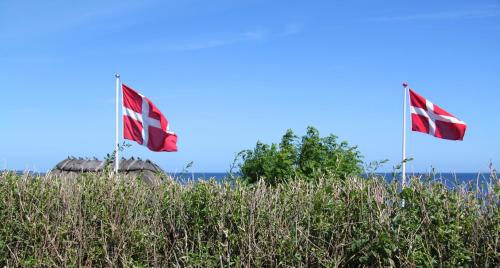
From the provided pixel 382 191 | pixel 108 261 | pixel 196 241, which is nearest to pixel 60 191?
pixel 108 261

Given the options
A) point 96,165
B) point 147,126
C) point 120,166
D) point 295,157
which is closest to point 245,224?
point 295,157

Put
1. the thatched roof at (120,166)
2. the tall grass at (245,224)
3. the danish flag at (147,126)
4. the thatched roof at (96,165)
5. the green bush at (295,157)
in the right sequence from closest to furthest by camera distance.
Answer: the tall grass at (245,224) < the green bush at (295,157) < the danish flag at (147,126) < the thatched roof at (120,166) < the thatched roof at (96,165)

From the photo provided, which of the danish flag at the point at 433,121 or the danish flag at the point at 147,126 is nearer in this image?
the danish flag at the point at 147,126

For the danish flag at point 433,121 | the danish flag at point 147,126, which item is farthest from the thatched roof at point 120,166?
the danish flag at point 433,121

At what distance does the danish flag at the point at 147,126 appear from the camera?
13383 millimetres

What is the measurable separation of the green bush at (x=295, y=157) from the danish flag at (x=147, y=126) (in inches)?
94.3

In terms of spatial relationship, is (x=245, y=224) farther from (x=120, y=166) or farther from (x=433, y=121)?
(x=120, y=166)

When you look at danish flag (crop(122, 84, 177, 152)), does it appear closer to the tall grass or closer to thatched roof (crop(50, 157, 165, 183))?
thatched roof (crop(50, 157, 165, 183))

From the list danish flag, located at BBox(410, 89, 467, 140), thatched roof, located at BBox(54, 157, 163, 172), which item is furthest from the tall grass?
danish flag, located at BBox(410, 89, 467, 140)

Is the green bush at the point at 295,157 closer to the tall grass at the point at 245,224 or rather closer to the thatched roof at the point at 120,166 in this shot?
the thatched roof at the point at 120,166

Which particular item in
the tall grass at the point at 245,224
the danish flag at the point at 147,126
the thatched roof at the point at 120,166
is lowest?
the tall grass at the point at 245,224

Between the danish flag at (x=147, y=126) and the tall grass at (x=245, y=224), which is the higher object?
the danish flag at (x=147, y=126)

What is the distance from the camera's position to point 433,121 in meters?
14.1

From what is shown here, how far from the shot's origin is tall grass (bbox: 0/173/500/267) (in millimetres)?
4875
